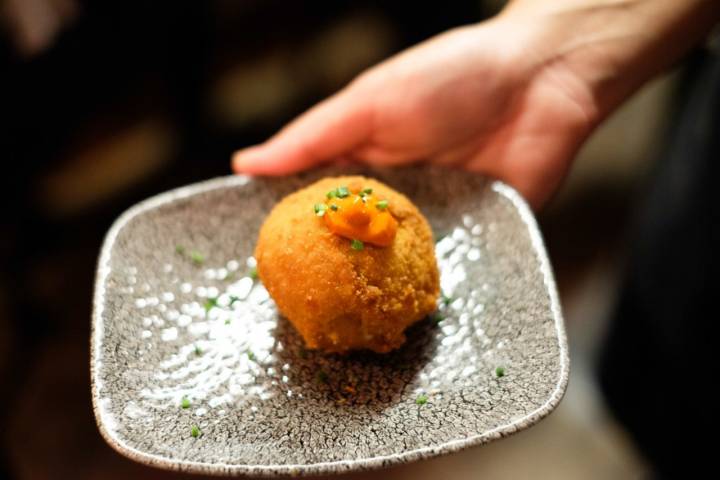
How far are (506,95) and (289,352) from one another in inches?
46.9

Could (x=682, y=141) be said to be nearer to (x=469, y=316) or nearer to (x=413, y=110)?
(x=413, y=110)

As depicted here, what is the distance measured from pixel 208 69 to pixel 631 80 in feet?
8.59

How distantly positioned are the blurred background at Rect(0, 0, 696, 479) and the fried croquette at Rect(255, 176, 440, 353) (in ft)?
5.00

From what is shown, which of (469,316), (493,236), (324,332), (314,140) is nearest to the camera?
(324,332)

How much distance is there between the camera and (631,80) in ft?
8.05

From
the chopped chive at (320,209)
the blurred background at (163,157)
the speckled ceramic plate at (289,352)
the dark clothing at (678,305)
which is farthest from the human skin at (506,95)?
the blurred background at (163,157)

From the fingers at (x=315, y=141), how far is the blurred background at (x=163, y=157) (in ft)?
4.06

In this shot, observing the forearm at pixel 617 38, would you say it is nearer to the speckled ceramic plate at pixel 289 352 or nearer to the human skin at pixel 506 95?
the human skin at pixel 506 95

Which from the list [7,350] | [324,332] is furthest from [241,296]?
[7,350]

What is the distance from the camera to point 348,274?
1.75m

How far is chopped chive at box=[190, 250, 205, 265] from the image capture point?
2.11 meters

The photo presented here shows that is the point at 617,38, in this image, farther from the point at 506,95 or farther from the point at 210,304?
the point at 210,304

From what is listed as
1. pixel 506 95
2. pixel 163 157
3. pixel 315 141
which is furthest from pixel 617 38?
pixel 163 157

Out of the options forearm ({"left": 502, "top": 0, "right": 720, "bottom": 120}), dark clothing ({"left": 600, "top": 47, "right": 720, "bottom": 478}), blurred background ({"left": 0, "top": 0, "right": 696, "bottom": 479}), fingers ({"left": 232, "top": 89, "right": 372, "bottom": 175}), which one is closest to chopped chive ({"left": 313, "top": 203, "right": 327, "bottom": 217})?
fingers ({"left": 232, "top": 89, "right": 372, "bottom": 175})
